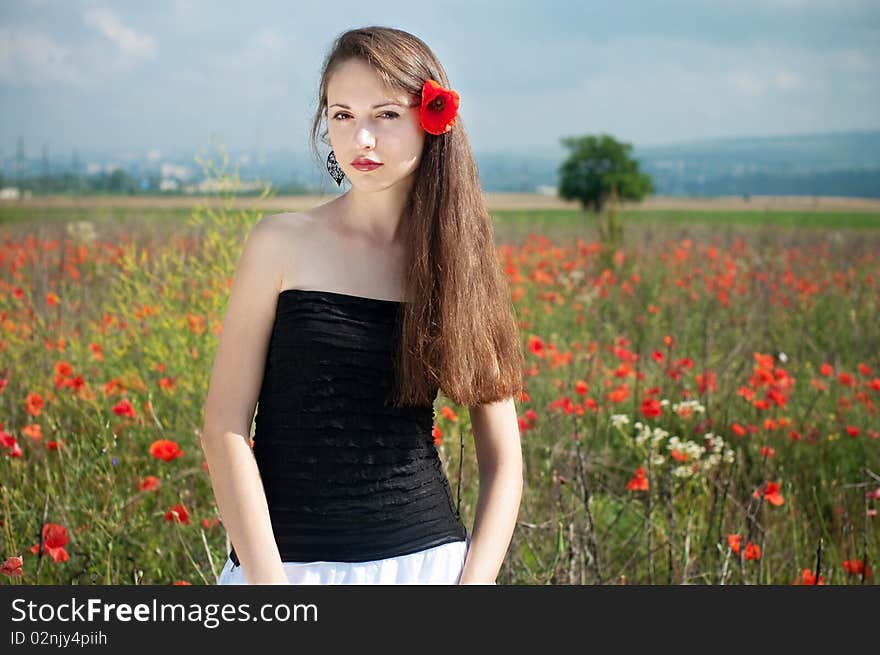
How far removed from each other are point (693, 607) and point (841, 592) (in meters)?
0.34

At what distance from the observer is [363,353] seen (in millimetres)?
1621

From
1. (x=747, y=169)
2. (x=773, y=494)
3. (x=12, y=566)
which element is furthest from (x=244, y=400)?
(x=747, y=169)

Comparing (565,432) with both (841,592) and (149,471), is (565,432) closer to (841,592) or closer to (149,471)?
(149,471)

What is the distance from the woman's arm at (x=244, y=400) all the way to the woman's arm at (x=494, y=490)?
1.02 ft

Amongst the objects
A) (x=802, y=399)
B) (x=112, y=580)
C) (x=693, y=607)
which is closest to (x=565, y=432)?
(x=802, y=399)

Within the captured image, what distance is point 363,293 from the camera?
1.64 meters

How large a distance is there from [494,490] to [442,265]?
385 mm

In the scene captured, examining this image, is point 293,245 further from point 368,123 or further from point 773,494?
point 773,494

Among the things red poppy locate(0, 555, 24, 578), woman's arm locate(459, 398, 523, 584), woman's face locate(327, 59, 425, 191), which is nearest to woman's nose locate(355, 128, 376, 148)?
woman's face locate(327, 59, 425, 191)

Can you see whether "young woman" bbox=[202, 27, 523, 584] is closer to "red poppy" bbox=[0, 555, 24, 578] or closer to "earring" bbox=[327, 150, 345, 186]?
"earring" bbox=[327, 150, 345, 186]

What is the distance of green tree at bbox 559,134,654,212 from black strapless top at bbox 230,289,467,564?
61029 mm

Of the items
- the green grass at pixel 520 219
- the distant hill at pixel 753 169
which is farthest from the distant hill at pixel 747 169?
the green grass at pixel 520 219

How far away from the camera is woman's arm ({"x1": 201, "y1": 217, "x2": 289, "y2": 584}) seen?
5.08 ft

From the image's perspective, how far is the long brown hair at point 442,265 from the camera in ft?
5.32
